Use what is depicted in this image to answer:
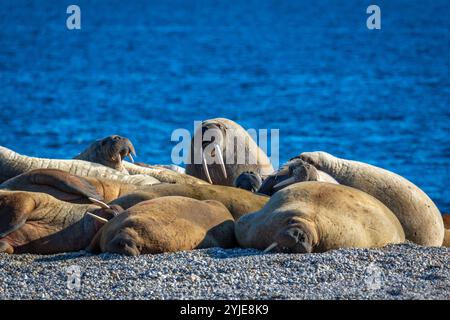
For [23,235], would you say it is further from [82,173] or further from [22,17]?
[22,17]

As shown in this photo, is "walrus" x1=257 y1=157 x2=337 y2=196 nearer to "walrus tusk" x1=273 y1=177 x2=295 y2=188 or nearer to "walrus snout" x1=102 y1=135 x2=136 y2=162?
"walrus tusk" x1=273 y1=177 x2=295 y2=188

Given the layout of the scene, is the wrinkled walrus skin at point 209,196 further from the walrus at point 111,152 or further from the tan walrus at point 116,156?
the walrus at point 111,152

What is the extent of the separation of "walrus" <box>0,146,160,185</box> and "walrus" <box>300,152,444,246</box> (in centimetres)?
210

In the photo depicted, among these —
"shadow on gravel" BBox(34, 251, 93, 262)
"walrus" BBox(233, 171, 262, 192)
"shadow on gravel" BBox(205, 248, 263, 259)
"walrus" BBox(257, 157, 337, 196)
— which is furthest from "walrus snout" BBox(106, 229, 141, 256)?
"walrus" BBox(233, 171, 262, 192)

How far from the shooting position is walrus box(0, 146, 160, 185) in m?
12.8

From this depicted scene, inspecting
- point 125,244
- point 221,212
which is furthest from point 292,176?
point 125,244

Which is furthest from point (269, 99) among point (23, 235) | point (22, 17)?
point (22, 17)

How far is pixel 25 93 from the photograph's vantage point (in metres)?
50.2

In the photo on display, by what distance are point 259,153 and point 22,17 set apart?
113 metres

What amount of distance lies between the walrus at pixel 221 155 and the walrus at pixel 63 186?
77.2 inches

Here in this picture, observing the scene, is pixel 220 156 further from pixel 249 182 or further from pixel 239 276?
pixel 239 276

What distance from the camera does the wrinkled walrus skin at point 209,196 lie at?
34.8ft

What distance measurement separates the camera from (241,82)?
62.3 meters

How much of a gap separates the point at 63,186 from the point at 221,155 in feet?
8.75
